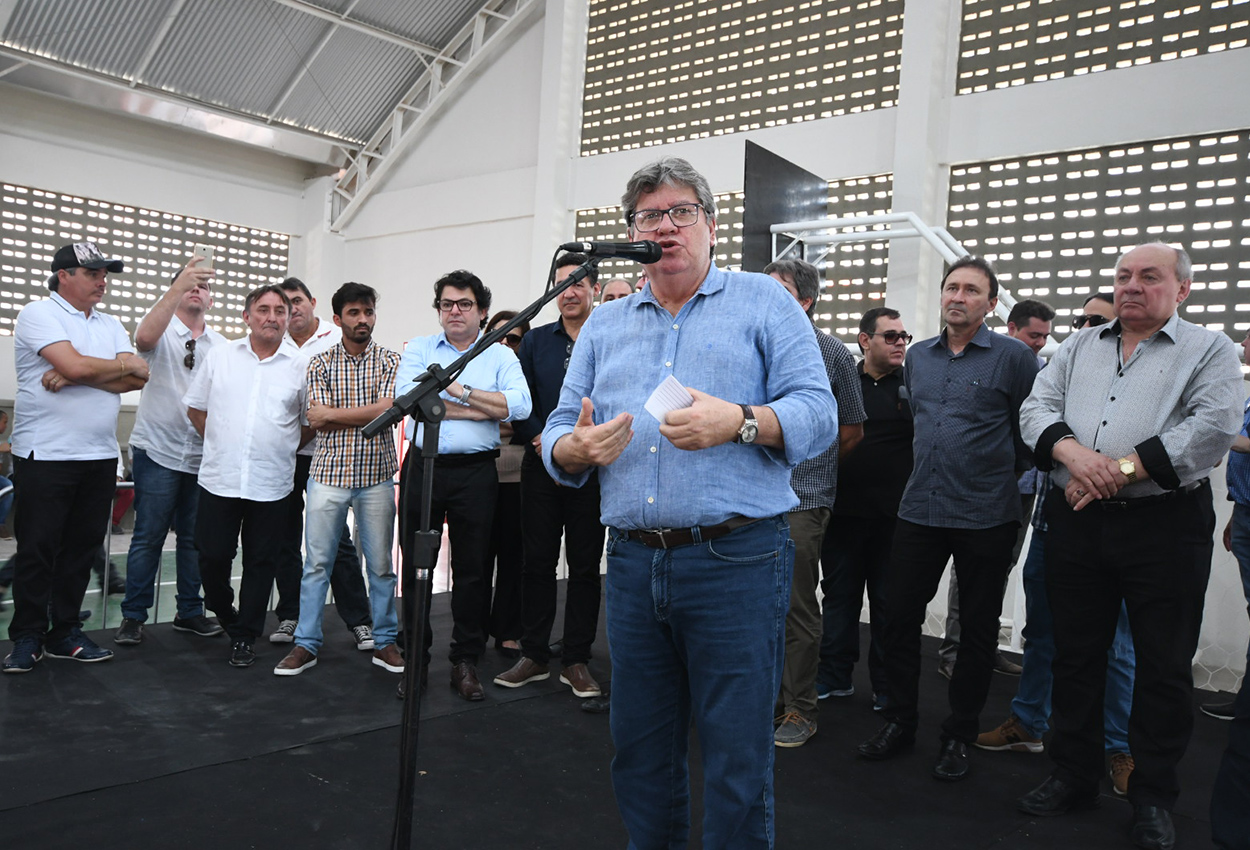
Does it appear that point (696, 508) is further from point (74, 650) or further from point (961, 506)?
point (74, 650)

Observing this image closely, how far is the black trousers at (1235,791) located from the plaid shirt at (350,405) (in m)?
3.23

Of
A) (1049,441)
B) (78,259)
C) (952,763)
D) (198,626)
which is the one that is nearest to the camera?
(1049,441)

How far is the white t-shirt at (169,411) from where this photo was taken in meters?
4.49

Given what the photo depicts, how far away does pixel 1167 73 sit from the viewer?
692 centimetres

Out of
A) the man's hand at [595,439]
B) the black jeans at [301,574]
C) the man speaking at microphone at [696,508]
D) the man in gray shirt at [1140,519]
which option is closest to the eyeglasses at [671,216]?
the man speaking at microphone at [696,508]

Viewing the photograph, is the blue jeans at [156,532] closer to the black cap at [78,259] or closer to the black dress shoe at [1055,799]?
the black cap at [78,259]

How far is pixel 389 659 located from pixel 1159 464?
3.10 m

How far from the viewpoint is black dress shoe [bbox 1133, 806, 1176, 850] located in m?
2.60

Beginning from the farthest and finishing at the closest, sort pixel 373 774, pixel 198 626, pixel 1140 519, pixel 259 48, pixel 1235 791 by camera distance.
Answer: pixel 259 48 → pixel 198 626 → pixel 373 774 → pixel 1140 519 → pixel 1235 791

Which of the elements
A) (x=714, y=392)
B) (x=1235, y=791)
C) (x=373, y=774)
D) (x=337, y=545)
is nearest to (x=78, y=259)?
(x=337, y=545)

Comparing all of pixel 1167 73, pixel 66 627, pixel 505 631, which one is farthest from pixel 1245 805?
pixel 1167 73

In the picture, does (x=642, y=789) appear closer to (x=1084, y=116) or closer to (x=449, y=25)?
(x=1084, y=116)

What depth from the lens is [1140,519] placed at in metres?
Answer: 2.63

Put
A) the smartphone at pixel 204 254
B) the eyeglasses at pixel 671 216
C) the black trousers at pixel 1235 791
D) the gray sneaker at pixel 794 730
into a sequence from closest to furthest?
1. the eyeglasses at pixel 671 216
2. the black trousers at pixel 1235 791
3. the gray sneaker at pixel 794 730
4. the smartphone at pixel 204 254
